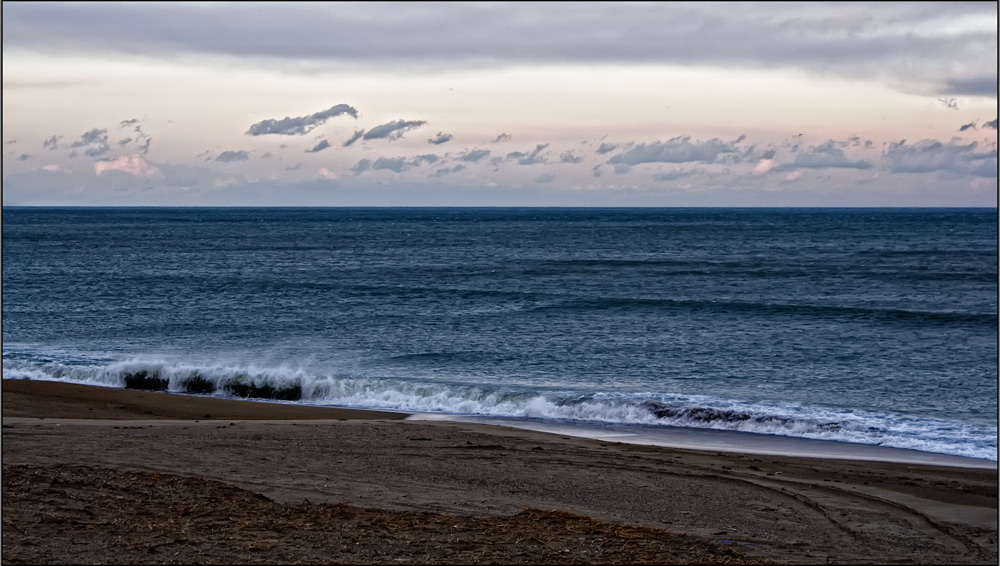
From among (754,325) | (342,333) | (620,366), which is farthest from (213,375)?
(754,325)

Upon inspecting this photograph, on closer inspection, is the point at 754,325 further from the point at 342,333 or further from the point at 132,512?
the point at 132,512

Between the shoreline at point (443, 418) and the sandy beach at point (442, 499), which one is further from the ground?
the sandy beach at point (442, 499)

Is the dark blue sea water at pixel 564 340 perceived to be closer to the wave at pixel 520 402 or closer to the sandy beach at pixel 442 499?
the wave at pixel 520 402

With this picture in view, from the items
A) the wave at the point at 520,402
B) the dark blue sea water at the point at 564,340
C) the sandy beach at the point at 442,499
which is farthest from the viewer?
the dark blue sea water at the point at 564,340

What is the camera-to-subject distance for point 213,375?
71.0ft

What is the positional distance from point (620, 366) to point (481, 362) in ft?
12.6

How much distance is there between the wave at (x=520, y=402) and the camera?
16.2 metres

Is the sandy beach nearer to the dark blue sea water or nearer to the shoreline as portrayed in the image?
the shoreline

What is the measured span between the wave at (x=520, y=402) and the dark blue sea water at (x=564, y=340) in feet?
0.18

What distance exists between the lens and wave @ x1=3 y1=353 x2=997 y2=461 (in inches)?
639

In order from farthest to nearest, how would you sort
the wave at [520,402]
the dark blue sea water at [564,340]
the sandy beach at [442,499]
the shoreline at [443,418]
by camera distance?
the dark blue sea water at [564,340] < the wave at [520,402] < the shoreline at [443,418] < the sandy beach at [442,499]

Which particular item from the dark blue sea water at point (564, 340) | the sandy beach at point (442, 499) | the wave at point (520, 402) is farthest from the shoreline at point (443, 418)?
the sandy beach at point (442, 499)

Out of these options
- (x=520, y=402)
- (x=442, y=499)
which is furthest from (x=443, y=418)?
(x=442, y=499)

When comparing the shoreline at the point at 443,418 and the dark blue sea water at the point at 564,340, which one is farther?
the dark blue sea water at the point at 564,340
